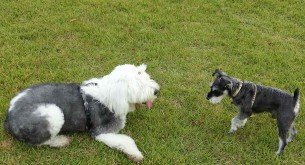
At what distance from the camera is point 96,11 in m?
9.42

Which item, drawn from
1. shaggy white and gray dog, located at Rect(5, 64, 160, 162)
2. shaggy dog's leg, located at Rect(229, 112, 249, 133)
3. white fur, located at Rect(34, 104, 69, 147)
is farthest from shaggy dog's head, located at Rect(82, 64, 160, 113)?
shaggy dog's leg, located at Rect(229, 112, 249, 133)

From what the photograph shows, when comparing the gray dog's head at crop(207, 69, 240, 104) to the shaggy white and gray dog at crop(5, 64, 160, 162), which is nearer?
the shaggy white and gray dog at crop(5, 64, 160, 162)

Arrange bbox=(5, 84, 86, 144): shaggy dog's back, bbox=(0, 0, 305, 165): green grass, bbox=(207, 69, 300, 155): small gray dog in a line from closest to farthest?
bbox=(5, 84, 86, 144): shaggy dog's back → bbox=(207, 69, 300, 155): small gray dog → bbox=(0, 0, 305, 165): green grass

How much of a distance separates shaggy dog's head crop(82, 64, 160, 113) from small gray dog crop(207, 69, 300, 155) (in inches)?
36.7

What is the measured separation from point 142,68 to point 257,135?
2.03m

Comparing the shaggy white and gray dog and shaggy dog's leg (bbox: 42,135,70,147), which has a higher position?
the shaggy white and gray dog

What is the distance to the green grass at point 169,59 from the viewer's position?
227 inches

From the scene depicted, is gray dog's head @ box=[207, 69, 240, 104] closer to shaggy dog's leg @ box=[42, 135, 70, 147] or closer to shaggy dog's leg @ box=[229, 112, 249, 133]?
shaggy dog's leg @ box=[229, 112, 249, 133]

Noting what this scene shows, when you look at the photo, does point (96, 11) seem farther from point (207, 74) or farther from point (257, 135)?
point (257, 135)

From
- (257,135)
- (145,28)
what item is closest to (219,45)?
(145,28)

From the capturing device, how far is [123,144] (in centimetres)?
558

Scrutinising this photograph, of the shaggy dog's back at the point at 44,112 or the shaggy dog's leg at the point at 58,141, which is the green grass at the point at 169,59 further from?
the shaggy dog's back at the point at 44,112

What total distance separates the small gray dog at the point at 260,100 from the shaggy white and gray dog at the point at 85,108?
2.95 feet

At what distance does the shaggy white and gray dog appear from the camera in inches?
210
